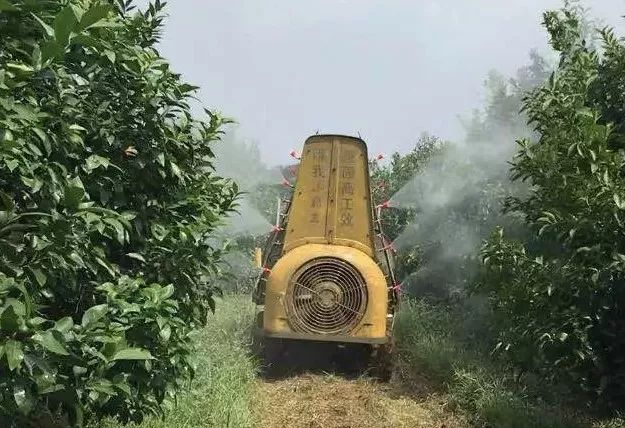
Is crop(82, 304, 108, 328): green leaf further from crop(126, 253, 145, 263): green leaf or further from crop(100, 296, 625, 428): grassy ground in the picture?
crop(100, 296, 625, 428): grassy ground

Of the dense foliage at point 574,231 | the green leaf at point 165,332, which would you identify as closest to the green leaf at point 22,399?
Result: the green leaf at point 165,332

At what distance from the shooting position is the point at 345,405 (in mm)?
6566

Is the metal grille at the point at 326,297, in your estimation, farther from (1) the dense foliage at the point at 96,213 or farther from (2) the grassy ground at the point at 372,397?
(1) the dense foliage at the point at 96,213

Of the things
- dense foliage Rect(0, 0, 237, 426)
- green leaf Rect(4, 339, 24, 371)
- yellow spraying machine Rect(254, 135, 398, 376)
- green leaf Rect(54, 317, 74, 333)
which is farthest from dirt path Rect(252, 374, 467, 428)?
green leaf Rect(4, 339, 24, 371)

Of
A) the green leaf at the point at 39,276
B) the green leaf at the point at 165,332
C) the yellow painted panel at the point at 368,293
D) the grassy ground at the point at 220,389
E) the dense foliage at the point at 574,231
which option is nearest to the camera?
the green leaf at the point at 39,276

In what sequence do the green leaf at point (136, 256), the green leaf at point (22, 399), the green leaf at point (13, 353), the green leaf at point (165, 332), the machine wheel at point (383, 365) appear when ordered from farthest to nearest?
the machine wheel at point (383, 365) → the green leaf at point (136, 256) → the green leaf at point (165, 332) → the green leaf at point (22, 399) → the green leaf at point (13, 353)

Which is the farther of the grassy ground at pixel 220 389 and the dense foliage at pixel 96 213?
the grassy ground at pixel 220 389

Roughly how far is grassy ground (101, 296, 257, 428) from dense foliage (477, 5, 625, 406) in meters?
2.13

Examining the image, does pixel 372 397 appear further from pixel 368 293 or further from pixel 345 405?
pixel 368 293

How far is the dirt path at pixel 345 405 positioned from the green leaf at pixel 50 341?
3977 millimetres

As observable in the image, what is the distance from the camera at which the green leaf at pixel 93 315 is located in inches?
94.1

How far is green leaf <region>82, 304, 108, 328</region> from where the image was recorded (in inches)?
94.1

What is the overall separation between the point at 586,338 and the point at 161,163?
2777 millimetres

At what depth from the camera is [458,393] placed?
23.1 feet
